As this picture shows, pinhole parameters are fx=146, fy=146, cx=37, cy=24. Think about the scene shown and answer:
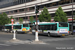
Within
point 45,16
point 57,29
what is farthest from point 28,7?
point 57,29

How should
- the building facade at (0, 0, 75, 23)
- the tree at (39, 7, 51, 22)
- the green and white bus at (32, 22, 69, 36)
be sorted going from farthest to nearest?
the building facade at (0, 0, 75, 23)
the tree at (39, 7, 51, 22)
the green and white bus at (32, 22, 69, 36)

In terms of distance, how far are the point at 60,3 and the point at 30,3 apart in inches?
616

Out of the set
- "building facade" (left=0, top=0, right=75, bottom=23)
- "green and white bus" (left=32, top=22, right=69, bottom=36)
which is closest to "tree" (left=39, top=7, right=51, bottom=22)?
"building facade" (left=0, top=0, right=75, bottom=23)

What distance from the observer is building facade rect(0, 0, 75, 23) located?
4671cm

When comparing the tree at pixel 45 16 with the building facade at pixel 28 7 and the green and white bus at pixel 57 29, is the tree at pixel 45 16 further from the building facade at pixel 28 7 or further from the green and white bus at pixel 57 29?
the green and white bus at pixel 57 29

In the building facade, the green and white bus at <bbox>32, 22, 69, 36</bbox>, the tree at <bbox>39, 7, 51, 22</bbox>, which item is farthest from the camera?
the building facade

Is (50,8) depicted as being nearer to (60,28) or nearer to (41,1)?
(41,1)

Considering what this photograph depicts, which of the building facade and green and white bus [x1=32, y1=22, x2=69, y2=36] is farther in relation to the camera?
the building facade

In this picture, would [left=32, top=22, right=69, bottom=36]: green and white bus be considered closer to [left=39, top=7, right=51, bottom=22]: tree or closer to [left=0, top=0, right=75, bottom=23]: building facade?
[left=39, top=7, right=51, bottom=22]: tree

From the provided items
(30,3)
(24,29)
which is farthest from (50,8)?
(24,29)

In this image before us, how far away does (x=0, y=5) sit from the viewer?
80812 mm

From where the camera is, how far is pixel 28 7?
61375 mm

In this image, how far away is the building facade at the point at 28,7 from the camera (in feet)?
153

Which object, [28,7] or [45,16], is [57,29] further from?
[28,7]
